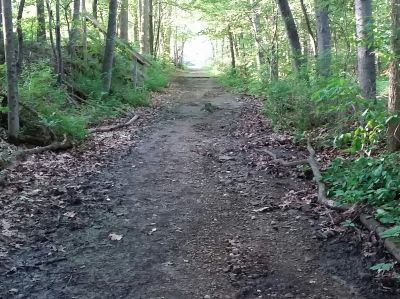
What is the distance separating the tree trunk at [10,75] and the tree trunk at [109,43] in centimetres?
703

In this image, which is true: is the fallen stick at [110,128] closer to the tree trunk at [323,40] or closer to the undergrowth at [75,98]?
the undergrowth at [75,98]

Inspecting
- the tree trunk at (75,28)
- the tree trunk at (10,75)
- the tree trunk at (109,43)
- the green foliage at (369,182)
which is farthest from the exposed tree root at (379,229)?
the tree trunk at (109,43)

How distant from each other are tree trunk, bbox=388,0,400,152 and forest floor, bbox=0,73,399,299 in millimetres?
1396

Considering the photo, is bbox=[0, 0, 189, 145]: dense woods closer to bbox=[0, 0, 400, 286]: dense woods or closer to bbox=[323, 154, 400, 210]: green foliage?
bbox=[0, 0, 400, 286]: dense woods

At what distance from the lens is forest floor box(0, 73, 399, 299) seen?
414cm

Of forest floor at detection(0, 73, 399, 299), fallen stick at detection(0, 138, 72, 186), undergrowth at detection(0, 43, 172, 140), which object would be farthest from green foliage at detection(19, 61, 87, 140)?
forest floor at detection(0, 73, 399, 299)

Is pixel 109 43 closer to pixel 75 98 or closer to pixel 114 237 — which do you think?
pixel 75 98

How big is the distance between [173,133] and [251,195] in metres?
5.53

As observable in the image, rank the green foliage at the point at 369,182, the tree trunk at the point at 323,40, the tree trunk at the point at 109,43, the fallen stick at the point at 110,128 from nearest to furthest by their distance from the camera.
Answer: the green foliage at the point at 369,182, the fallen stick at the point at 110,128, the tree trunk at the point at 323,40, the tree trunk at the point at 109,43

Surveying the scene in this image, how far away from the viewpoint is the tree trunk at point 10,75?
841cm

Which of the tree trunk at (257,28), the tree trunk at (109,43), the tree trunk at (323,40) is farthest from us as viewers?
the tree trunk at (257,28)

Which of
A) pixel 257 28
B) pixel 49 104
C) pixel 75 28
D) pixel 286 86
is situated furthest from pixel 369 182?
pixel 257 28

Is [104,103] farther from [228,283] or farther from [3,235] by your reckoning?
[228,283]

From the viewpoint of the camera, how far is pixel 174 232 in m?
5.39
